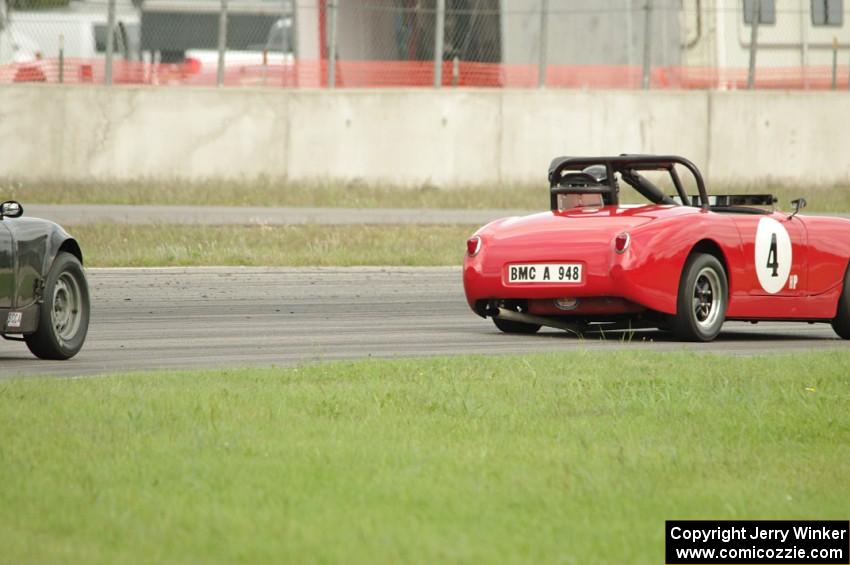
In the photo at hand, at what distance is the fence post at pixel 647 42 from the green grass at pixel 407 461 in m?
19.4

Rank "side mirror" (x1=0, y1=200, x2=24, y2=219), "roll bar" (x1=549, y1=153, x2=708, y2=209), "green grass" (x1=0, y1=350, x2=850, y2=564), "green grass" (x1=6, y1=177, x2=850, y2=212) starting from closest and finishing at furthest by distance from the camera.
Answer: "green grass" (x1=0, y1=350, x2=850, y2=564), "side mirror" (x1=0, y1=200, x2=24, y2=219), "roll bar" (x1=549, y1=153, x2=708, y2=209), "green grass" (x1=6, y1=177, x2=850, y2=212)

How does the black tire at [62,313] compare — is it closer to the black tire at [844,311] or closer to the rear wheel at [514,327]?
the rear wheel at [514,327]

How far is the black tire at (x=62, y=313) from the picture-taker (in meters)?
9.13

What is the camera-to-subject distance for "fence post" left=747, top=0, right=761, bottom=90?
27.9 m

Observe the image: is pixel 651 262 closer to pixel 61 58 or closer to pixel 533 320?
pixel 533 320

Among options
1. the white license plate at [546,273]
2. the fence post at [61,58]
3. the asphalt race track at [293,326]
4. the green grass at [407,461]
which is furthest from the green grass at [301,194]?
the green grass at [407,461]

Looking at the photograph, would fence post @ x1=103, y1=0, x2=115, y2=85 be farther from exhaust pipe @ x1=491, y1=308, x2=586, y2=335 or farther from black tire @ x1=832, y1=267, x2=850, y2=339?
black tire @ x1=832, y1=267, x2=850, y2=339

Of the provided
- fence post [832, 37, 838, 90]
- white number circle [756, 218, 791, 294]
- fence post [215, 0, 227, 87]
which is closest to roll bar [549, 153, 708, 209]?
white number circle [756, 218, 791, 294]

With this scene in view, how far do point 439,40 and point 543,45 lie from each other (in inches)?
71.2

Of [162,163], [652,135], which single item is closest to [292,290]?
[162,163]

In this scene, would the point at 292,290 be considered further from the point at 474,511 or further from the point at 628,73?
the point at 628,73

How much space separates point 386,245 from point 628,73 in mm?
11181

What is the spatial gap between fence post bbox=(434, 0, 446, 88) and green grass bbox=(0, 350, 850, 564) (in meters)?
18.2

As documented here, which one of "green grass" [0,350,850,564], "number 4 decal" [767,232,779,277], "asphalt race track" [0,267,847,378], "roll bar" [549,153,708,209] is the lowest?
"asphalt race track" [0,267,847,378]
